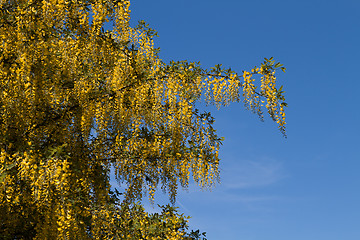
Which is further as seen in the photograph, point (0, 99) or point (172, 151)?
point (172, 151)

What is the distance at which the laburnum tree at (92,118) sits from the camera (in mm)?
5719

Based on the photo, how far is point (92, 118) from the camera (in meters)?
6.52

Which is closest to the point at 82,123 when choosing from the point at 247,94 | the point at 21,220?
the point at 21,220

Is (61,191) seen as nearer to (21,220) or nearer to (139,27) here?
(21,220)

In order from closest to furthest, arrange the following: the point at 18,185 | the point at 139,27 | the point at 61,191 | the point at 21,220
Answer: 1. the point at 61,191
2. the point at 18,185
3. the point at 21,220
4. the point at 139,27

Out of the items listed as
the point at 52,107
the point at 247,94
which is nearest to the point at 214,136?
the point at 247,94

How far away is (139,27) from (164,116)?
8.09 feet

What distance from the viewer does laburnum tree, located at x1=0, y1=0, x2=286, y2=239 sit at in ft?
18.8

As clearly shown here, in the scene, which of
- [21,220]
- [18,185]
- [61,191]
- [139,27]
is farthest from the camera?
[139,27]

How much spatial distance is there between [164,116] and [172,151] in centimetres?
64

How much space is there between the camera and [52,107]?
6559 mm

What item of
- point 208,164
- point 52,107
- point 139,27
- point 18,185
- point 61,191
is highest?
point 139,27

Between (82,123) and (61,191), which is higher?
(82,123)

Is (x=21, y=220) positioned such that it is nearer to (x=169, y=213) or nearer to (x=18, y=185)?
(x=18, y=185)
